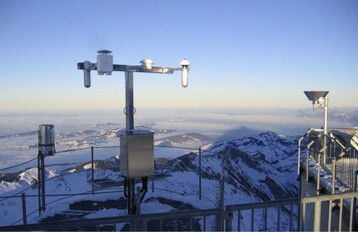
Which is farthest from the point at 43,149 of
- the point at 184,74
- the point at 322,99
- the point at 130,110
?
the point at 322,99

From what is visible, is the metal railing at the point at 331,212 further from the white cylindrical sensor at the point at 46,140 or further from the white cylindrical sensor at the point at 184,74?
the white cylindrical sensor at the point at 46,140

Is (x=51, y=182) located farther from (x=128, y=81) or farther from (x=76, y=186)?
(x=128, y=81)

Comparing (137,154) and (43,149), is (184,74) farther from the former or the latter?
(43,149)

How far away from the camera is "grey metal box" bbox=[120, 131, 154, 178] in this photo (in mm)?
4551

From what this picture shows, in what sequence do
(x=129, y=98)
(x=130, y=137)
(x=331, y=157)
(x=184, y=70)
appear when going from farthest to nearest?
(x=331, y=157)
(x=184, y=70)
(x=129, y=98)
(x=130, y=137)

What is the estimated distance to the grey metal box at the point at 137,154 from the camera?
4.55 metres

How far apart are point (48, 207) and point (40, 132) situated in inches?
61.4

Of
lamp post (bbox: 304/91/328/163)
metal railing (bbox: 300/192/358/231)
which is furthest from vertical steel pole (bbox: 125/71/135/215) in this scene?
lamp post (bbox: 304/91/328/163)

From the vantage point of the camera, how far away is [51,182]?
27.4ft

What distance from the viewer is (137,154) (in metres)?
4.60

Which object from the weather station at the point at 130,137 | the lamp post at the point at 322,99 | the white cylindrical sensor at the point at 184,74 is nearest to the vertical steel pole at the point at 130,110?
the weather station at the point at 130,137

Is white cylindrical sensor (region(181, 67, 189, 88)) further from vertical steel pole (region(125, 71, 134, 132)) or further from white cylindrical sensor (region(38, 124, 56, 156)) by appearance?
white cylindrical sensor (region(38, 124, 56, 156))

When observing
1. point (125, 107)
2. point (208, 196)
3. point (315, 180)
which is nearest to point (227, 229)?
point (125, 107)

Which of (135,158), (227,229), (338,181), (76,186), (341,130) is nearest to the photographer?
(227,229)
